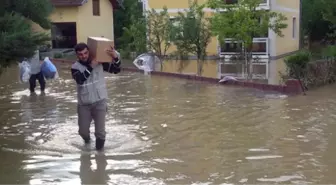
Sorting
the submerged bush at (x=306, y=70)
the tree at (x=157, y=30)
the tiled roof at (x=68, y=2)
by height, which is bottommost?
the submerged bush at (x=306, y=70)

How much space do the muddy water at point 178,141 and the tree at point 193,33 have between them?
6336 mm

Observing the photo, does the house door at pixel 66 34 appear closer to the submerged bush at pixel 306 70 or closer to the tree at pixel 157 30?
the tree at pixel 157 30

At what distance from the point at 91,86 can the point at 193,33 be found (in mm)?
11994

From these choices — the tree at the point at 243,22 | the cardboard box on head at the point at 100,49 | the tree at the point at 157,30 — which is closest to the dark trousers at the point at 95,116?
the cardboard box on head at the point at 100,49

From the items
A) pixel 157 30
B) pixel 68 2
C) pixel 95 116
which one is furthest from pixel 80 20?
pixel 95 116

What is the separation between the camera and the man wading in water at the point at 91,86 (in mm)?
6785

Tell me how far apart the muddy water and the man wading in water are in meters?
0.38

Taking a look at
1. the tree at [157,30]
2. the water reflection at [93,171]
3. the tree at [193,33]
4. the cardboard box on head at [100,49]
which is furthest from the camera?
the tree at [157,30]

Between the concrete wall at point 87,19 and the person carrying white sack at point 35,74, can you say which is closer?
the person carrying white sack at point 35,74

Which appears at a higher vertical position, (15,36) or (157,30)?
(157,30)

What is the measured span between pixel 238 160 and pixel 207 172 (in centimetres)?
66

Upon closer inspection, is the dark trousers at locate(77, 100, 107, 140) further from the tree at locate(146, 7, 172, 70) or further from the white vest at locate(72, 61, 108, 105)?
the tree at locate(146, 7, 172, 70)

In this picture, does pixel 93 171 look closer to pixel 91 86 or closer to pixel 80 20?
pixel 91 86

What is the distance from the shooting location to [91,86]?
6.88m
